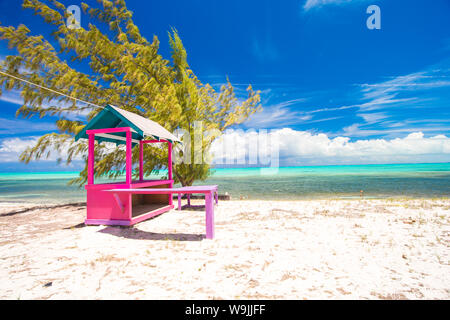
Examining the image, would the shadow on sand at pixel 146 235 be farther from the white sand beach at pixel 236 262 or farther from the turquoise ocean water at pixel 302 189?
the turquoise ocean water at pixel 302 189

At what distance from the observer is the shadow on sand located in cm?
539

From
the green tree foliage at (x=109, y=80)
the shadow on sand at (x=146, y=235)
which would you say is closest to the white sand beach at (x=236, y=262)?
the shadow on sand at (x=146, y=235)

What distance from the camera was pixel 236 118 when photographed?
13727 mm

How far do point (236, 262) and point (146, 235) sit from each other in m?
2.95

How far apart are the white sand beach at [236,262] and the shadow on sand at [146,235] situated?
0.03m

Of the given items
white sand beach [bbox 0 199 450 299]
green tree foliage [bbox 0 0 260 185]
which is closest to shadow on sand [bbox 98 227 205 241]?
white sand beach [bbox 0 199 450 299]

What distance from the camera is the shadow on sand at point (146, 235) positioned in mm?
5391

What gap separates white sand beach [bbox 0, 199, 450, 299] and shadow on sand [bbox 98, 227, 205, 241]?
26 millimetres

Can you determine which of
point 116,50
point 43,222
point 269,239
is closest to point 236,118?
point 116,50

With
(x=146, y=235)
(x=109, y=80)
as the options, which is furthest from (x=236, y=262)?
(x=109, y=80)

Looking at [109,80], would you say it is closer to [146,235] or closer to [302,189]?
[146,235]

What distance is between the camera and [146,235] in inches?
226

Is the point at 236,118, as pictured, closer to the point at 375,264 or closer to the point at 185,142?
the point at 185,142
